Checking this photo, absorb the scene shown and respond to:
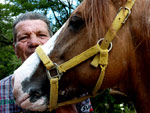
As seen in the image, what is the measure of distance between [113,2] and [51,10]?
8.10m

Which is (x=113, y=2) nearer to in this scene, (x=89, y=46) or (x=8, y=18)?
(x=89, y=46)

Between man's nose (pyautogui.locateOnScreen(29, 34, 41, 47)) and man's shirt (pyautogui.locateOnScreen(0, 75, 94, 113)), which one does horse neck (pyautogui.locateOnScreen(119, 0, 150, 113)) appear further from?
man's nose (pyautogui.locateOnScreen(29, 34, 41, 47))

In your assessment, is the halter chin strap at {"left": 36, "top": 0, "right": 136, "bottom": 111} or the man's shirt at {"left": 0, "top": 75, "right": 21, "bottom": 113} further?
the man's shirt at {"left": 0, "top": 75, "right": 21, "bottom": 113}

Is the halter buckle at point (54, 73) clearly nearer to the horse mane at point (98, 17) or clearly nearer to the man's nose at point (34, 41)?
the horse mane at point (98, 17)

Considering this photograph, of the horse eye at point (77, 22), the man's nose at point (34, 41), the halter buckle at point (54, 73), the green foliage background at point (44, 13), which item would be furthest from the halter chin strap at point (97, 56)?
the green foliage background at point (44, 13)

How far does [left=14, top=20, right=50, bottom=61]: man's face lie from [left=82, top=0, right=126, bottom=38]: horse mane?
2.79 feet

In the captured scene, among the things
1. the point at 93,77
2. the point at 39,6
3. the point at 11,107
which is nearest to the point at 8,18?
the point at 39,6

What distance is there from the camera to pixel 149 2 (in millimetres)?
1524

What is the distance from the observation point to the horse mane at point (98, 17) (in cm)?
154

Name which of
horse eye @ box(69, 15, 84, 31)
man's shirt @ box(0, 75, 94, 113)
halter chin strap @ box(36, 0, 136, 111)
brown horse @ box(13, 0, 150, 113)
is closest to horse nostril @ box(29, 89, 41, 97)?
brown horse @ box(13, 0, 150, 113)

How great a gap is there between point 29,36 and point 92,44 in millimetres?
1038

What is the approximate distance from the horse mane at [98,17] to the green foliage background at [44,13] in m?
6.00

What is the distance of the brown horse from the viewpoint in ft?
5.04

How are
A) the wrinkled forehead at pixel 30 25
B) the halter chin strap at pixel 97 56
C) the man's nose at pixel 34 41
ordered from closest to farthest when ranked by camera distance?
1. the halter chin strap at pixel 97 56
2. the man's nose at pixel 34 41
3. the wrinkled forehead at pixel 30 25
